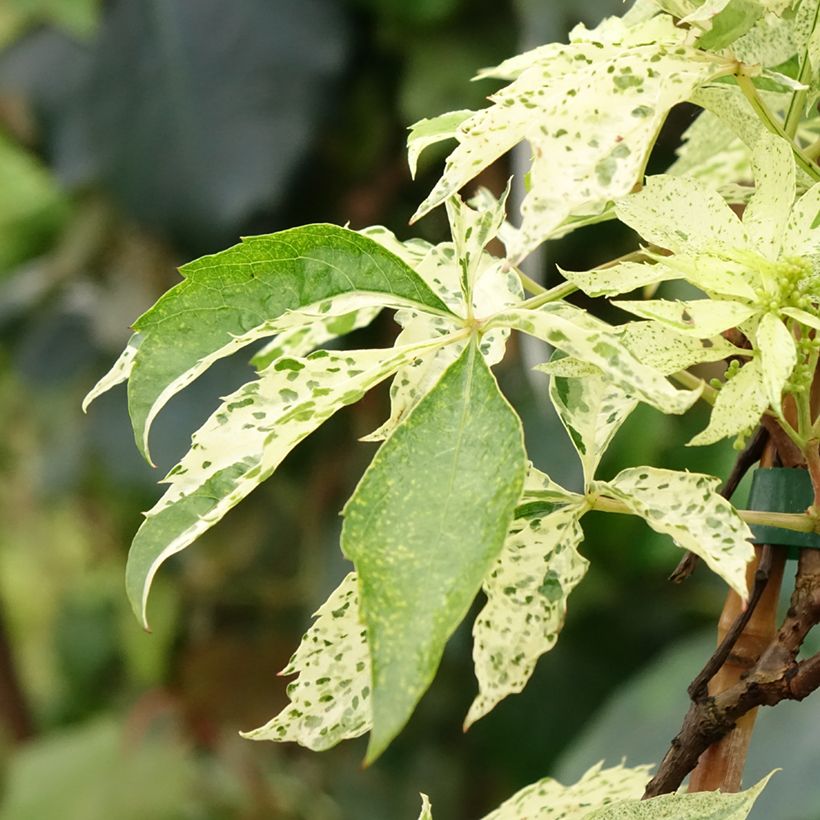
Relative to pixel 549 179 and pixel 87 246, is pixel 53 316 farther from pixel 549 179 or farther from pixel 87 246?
pixel 549 179

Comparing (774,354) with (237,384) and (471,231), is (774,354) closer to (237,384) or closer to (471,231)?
(471,231)

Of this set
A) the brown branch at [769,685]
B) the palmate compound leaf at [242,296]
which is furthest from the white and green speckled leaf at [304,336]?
the brown branch at [769,685]

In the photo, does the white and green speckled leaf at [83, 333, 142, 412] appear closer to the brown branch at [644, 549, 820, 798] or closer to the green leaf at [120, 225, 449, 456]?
the green leaf at [120, 225, 449, 456]

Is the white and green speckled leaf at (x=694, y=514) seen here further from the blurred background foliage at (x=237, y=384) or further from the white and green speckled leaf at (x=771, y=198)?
the blurred background foliage at (x=237, y=384)

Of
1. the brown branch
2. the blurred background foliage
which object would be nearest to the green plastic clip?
the brown branch

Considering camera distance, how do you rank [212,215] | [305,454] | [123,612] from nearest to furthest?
[212,215]
[305,454]
[123,612]

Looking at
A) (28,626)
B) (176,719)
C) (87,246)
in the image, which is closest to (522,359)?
(87,246)

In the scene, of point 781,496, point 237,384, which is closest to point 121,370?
point 781,496
